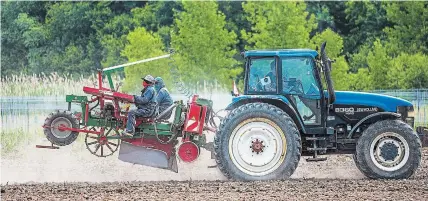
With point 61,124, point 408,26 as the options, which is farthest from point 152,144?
point 408,26

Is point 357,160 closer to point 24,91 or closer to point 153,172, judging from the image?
point 153,172

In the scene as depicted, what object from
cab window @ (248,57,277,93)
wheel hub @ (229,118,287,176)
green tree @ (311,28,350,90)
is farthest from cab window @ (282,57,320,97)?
green tree @ (311,28,350,90)

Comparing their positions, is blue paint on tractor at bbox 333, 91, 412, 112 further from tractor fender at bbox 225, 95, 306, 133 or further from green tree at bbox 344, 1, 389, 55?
green tree at bbox 344, 1, 389, 55

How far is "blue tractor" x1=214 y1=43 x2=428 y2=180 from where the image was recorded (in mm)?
16844

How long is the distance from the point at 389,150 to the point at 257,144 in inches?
82.3

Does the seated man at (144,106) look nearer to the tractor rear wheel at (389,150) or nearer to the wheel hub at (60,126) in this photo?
the wheel hub at (60,126)

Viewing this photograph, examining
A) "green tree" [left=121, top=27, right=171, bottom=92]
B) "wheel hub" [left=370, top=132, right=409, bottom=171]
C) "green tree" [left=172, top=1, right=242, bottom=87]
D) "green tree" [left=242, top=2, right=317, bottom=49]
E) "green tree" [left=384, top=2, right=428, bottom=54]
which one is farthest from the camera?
"green tree" [left=384, top=2, right=428, bottom=54]

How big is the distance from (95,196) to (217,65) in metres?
23.1

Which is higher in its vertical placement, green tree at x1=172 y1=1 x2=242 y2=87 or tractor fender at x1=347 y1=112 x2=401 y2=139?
green tree at x1=172 y1=1 x2=242 y2=87

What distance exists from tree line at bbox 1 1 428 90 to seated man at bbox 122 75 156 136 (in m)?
17.1

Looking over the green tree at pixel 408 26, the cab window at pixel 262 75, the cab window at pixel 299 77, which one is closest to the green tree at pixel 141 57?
the green tree at pixel 408 26

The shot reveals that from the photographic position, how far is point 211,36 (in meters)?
37.8

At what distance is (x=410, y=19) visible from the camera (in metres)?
42.2

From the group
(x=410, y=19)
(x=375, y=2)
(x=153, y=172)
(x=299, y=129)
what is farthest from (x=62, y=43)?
(x=299, y=129)
